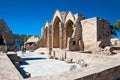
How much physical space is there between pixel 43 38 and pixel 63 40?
5902 mm

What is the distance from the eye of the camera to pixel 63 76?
365 cm

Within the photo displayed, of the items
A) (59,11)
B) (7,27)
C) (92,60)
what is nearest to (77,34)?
(59,11)

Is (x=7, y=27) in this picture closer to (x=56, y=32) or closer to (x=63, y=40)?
(x=56, y=32)

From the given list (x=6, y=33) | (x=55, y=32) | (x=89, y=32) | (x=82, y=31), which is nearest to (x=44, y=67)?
(x=89, y=32)

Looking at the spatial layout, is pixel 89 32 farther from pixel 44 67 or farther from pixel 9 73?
pixel 9 73

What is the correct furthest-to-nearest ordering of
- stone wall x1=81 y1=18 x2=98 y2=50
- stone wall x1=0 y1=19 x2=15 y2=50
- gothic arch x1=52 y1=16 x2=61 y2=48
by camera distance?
gothic arch x1=52 y1=16 x2=61 y2=48 < stone wall x1=0 y1=19 x2=15 y2=50 < stone wall x1=81 y1=18 x2=98 y2=50

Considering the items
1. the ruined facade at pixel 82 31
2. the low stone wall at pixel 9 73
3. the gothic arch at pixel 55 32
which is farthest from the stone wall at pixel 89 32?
the low stone wall at pixel 9 73

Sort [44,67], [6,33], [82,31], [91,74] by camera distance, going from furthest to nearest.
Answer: [6,33], [82,31], [44,67], [91,74]

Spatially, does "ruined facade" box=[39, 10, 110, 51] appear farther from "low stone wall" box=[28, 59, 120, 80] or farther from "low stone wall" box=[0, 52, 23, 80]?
"low stone wall" box=[0, 52, 23, 80]

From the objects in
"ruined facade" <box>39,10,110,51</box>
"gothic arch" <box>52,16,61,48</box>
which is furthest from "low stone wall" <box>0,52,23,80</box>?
"gothic arch" <box>52,16,61,48</box>

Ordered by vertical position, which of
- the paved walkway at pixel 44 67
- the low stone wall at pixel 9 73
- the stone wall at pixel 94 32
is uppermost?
the stone wall at pixel 94 32

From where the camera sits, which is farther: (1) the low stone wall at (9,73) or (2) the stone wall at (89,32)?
(2) the stone wall at (89,32)

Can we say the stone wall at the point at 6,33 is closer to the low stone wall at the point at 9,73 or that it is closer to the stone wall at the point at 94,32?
the stone wall at the point at 94,32

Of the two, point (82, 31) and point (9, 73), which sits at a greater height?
point (82, 31)
